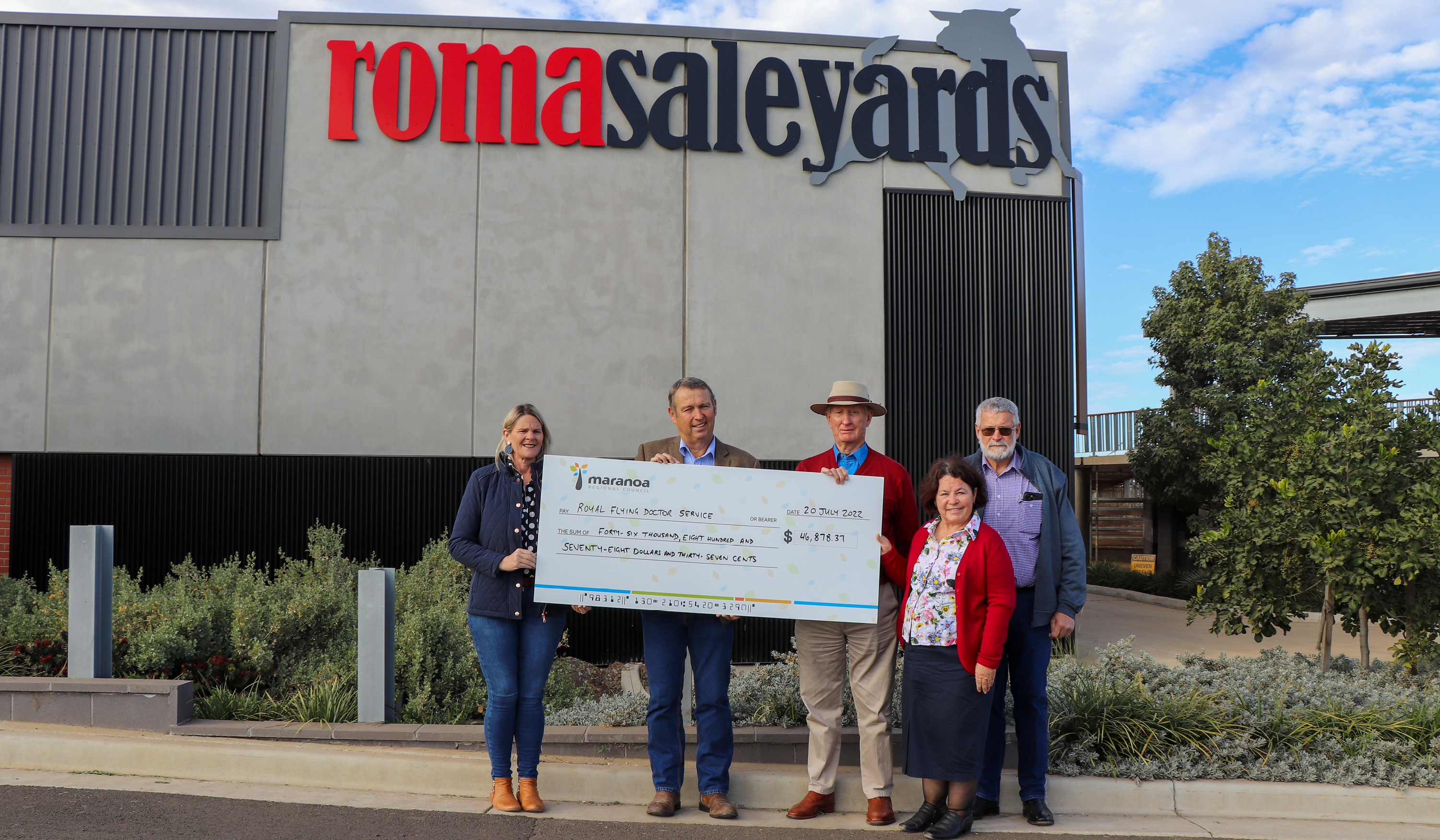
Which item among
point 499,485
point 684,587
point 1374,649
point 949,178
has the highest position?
point 949,178

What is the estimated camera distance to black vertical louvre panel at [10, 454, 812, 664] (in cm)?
934

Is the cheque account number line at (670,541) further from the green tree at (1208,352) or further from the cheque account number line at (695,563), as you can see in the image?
the green tree at (1208,352)

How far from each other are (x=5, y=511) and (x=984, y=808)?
382 inches

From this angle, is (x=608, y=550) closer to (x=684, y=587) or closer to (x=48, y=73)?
(x=684, y=587)

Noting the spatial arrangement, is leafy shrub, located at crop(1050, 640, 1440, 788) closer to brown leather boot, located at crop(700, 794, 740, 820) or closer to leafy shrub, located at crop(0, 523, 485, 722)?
brown leather boot, located at crop(700, 794, 740, 820)

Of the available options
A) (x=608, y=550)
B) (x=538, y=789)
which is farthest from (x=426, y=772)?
(x=608, y=550)

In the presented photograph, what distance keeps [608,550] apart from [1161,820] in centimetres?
308

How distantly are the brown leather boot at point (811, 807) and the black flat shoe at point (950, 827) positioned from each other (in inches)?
19.9

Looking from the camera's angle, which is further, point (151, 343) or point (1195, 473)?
point (1195, 473)

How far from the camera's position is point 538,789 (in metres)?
4.85

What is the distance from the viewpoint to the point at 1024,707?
452 centimetres

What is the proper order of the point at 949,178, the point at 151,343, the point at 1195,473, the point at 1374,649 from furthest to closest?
1. the point at 1195,473
2. the point at 1374,649
3. the point at 949,178
4. the point at 151,343

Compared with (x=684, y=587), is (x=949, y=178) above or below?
above

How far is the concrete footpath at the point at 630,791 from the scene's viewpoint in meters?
4.62
